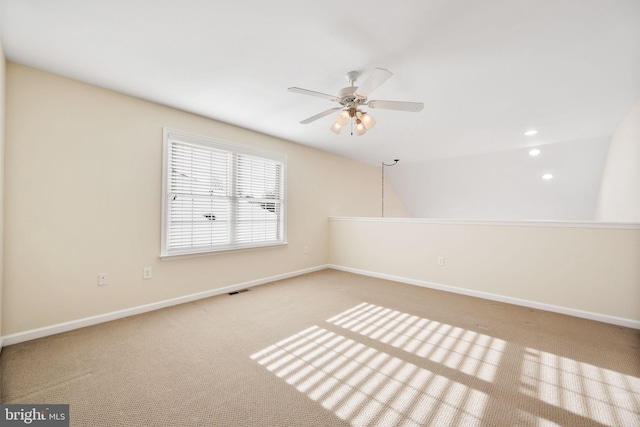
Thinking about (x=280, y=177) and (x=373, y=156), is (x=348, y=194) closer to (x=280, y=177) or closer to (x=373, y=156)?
(x=373, y=156)

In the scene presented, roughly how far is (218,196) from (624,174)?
5257mm

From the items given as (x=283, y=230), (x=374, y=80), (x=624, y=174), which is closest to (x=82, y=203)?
(x=283, y=230)

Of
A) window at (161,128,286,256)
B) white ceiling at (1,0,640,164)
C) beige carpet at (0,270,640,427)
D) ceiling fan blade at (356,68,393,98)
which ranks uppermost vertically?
white ceiling at (1,0,640,164)

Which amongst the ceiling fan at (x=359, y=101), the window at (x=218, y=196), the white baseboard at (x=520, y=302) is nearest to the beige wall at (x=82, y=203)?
the window at (x=218, y=196)

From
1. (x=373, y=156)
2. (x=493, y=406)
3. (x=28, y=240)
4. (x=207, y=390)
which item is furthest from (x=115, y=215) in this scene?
(x=373, y=156)

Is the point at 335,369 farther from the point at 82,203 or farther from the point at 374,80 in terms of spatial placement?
the point at 82,203

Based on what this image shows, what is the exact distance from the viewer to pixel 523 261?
10.3 ft

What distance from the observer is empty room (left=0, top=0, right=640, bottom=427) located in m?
1.60

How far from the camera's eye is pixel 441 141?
4.41 m

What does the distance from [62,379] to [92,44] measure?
2351 millimetres

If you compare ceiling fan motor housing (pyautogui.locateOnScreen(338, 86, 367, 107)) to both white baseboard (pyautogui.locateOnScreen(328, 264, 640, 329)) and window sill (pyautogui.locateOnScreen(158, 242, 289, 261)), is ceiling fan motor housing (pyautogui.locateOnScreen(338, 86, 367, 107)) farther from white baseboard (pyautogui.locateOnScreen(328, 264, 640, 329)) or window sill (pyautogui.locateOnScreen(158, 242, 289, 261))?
white baseboard (pyautogui.locateOnScreen(328, 264, 640, 329))

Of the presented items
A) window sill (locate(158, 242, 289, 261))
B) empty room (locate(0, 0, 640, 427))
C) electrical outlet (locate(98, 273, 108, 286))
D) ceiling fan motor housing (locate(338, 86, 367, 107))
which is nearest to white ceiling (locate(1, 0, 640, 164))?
empty room (locate(0, 0, 640, 427))

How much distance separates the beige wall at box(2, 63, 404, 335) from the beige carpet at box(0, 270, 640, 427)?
0.34 m

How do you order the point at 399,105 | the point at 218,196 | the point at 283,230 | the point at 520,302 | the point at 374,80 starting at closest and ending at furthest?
the point at 374,80 < the point at 399,105 < the point at 520,302 < the point at 218,196 < the point at 283,230
